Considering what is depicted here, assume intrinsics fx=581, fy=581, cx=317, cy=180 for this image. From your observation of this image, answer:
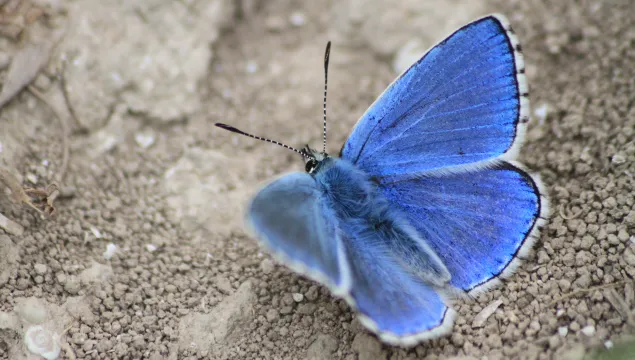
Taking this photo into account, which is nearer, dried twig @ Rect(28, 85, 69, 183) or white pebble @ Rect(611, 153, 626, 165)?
white pebble @ Rect(611, 153, 626, 165)

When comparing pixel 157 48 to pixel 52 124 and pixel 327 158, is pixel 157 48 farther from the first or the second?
pixel 327 158

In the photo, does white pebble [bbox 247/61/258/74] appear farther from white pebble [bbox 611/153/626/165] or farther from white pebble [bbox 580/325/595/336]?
white pebble [bbox 580/325/595/336]

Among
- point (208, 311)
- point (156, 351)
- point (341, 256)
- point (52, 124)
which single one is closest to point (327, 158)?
point (341, 256)

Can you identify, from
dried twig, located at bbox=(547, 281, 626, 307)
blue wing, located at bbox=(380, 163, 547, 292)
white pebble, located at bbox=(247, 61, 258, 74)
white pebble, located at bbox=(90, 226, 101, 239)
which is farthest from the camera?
white pebble, located at bbox=(247, 61, 258, 74)

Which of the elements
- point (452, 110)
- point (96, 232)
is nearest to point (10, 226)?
point (96, 232)

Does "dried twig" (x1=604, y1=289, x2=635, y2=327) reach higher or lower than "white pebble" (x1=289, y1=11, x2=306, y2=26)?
lower

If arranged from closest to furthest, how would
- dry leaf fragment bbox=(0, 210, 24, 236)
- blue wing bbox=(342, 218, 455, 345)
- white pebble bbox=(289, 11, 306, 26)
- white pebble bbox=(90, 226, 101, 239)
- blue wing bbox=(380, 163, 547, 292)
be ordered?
blue wing bbox=(342, 218, 455, 345) → blue wing bbox=(380, 163, 547, 292) → dry leaf fragment bbox=(0, 210, 24, 236) → white pebble bbox=(90, 226, 101, 239) → white pebble bbox=(289, 11, 306, 26)

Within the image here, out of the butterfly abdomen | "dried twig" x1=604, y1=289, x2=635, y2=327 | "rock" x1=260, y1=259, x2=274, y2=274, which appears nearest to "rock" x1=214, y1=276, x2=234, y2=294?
"rock" x1=260, y1=259, x2=274, y2=274
